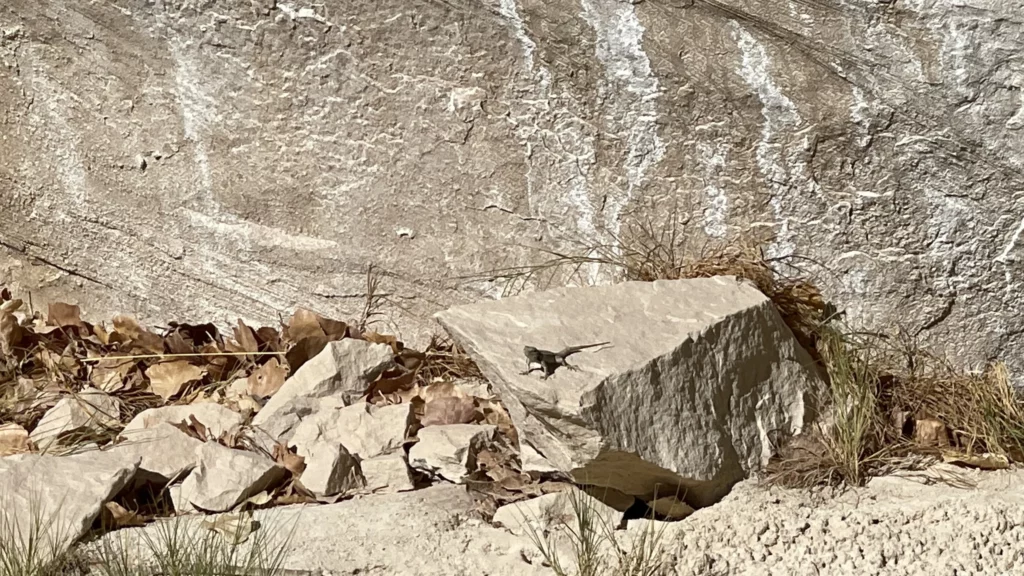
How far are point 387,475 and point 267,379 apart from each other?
58 cm

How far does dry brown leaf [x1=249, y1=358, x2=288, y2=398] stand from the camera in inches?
115

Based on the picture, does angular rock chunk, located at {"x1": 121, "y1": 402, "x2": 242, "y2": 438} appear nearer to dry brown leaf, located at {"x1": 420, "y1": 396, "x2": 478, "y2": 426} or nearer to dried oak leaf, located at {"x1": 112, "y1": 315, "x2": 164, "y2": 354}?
dried oak leaf, located at {"x1": 112, "y1": 315, "x2": 164, "y2": 354}

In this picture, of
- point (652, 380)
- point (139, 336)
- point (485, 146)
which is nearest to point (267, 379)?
point (139, 336)

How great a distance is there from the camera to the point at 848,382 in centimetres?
251

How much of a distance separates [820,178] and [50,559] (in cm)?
177

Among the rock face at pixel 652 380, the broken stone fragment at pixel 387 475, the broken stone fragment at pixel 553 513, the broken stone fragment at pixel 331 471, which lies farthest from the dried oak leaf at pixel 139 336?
the broken stone fragment at pixel 553 513

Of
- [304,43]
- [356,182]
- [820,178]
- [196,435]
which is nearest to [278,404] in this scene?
[196,435]

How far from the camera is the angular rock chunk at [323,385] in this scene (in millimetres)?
2660

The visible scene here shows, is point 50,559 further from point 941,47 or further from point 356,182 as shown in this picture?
point 941,47

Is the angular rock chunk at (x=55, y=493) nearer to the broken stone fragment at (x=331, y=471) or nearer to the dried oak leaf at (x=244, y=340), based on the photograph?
the broken stone fragment at (x=331, y=471)

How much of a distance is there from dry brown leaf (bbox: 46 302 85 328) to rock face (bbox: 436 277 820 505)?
1.30 m

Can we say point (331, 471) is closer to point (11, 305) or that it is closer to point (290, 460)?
point (290, 460)

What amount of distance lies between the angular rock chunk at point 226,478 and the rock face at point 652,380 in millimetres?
501

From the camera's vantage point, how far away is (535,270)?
287 centimetres
